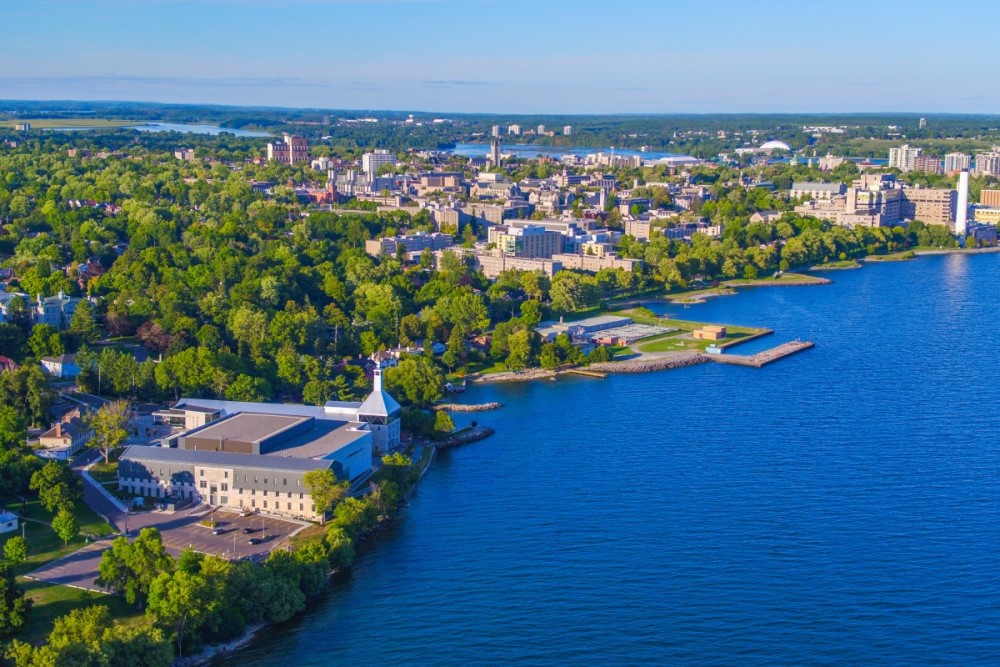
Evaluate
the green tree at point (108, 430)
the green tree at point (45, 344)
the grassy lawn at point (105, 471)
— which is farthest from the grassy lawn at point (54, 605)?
the green tree at point (45, 344)

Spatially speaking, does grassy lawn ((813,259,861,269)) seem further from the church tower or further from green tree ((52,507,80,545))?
green tree ((52,507,80,545))

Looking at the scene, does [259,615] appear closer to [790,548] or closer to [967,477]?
[790,548]

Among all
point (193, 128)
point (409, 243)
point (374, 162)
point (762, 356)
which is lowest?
point (762, 356)

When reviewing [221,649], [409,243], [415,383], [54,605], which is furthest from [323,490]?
[409,243]

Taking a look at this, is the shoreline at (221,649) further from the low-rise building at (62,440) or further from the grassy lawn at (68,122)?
the grassy lawn at (68,122)

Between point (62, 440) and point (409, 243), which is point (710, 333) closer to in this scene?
point (62, 440)

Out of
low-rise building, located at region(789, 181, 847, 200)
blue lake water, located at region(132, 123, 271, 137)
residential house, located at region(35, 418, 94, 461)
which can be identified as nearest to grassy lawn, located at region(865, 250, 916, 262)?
low-rise building, located at region(789, 181, 847, 200)
